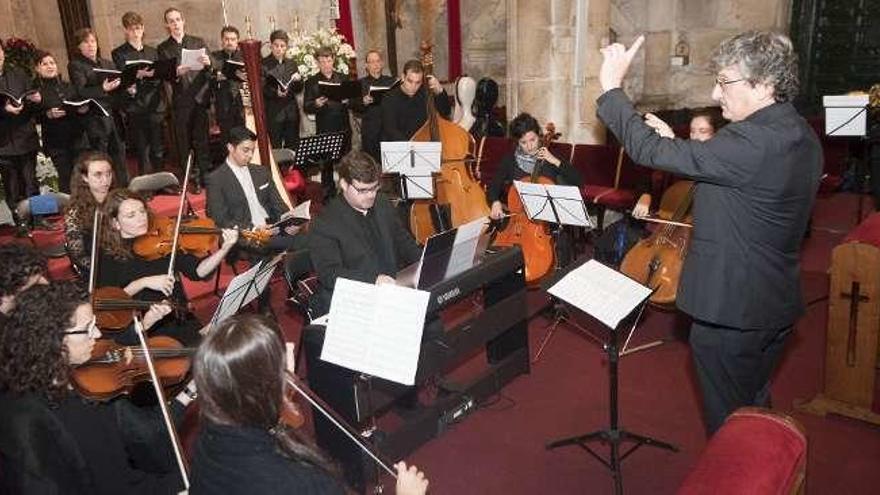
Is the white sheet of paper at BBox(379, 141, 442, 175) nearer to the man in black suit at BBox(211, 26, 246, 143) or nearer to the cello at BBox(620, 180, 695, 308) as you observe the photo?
the cello at BBox(620, 180, 695, 308)

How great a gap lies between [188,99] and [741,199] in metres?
7.26

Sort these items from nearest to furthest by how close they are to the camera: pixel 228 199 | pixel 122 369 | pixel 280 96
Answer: pixel 122 369, pixel 228 199, pixel 280 96

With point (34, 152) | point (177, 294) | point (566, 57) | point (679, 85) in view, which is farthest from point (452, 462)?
point (679, 85)

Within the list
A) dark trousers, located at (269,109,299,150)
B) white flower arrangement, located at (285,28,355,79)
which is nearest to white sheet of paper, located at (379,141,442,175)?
dark trousers, located at (269,109,299,150)

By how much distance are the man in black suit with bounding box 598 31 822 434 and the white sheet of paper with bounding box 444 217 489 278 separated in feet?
4.02

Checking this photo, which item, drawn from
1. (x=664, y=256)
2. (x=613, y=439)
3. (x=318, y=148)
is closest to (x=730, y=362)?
(x=613, y=439)

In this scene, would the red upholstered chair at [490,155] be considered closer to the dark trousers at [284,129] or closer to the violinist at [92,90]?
the dark trousers at [284,129]

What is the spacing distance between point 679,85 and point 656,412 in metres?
7.14

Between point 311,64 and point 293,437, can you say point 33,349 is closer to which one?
point 293,437

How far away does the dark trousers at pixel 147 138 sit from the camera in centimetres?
808

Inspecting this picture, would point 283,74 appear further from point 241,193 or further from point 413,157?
point 241,193

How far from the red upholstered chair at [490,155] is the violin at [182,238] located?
10.8ft

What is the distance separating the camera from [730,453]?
6.65 feet

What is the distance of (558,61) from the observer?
8133 millimetres
